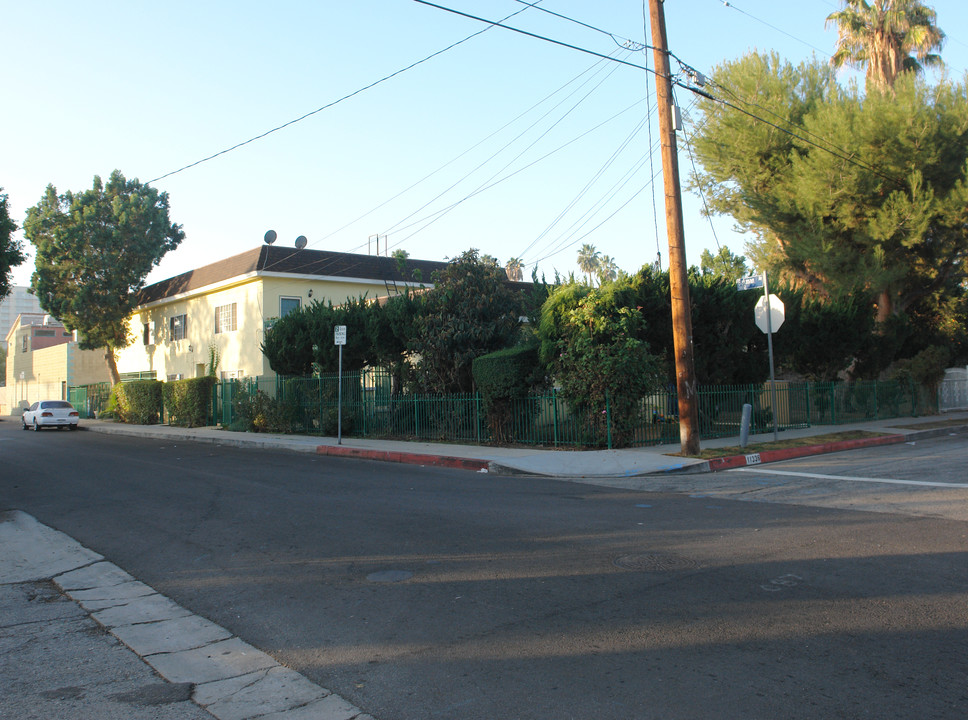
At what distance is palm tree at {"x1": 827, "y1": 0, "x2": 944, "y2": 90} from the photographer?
94.4ft

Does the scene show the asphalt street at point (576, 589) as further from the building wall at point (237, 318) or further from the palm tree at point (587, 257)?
the palm tree at point (587, 257)

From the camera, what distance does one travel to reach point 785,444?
54.8 feet

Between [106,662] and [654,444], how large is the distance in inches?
541

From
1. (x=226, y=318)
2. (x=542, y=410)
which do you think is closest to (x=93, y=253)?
(x=226, y=318)

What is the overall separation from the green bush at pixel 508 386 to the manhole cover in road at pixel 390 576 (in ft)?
37.4

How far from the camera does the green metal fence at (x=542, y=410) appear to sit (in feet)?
56.3

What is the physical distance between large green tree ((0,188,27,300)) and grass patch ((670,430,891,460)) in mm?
16395

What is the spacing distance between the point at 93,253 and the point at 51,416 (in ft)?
A: 30.5

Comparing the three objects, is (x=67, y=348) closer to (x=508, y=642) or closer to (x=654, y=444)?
(x=654, y=444)

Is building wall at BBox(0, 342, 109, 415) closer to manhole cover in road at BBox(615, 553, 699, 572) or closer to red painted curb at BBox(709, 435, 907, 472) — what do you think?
red painted curb at BBox(709, 435, 907, 472)

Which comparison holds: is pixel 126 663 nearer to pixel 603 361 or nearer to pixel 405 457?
pixel 405 457

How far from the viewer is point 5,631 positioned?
534 centimetres

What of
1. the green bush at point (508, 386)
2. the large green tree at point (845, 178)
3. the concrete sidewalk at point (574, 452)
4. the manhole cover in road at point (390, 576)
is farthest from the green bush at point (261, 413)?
the manhole cover in road at point (390, 576)

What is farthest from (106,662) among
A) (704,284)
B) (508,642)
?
(704,284)
